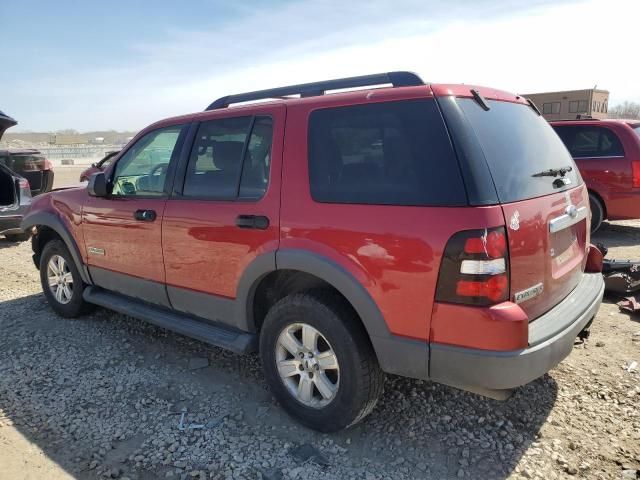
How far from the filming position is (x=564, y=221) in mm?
2713

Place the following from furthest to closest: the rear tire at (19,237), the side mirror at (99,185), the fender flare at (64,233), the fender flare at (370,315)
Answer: the rear tire at (19,237)
the fender flare at (64,233)
the side mirror at (99,185)
the fender flare at (370,315)

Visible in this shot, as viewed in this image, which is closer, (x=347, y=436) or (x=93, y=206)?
(x=347, y=436)

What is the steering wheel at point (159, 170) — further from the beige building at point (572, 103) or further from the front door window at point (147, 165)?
the beige building at point (572, 103)

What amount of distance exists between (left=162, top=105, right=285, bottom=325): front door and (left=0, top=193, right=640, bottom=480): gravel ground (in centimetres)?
61

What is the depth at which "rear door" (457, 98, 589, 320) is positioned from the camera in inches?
92.3

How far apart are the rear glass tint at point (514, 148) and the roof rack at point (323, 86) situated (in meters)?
0.40

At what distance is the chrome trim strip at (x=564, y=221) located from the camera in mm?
2582

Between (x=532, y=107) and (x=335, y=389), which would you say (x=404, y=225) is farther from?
(x=532, y=107)

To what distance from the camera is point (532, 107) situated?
322cm

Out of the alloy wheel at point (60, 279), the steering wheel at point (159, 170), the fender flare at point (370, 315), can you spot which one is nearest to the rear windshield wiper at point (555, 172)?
the fender flare at point (370, 315)

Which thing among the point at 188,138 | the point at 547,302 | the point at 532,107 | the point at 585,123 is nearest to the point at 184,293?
the point at 188,138

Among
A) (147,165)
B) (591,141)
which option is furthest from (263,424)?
(591,141)

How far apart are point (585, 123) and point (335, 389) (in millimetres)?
6791

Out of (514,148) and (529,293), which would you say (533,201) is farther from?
(529,293)
